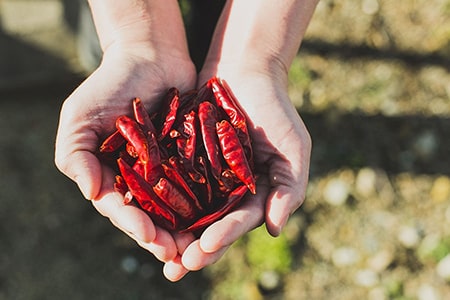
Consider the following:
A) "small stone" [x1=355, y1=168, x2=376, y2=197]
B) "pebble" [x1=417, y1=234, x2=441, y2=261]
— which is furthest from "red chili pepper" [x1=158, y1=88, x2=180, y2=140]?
"pebble" [x1=417, y1=234, x2=441, y2=261]

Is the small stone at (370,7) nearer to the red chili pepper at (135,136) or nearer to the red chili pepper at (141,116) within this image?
the red chili pepper at (141,116)

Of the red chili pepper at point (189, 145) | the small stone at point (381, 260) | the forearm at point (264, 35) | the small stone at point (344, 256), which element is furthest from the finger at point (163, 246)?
the small stone at point (381, 260)

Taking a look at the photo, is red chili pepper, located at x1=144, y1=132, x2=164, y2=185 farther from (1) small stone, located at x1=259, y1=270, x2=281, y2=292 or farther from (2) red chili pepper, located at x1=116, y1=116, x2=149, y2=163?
(1) small stone, located at x1=259, y1=270, x2=281, y2=292

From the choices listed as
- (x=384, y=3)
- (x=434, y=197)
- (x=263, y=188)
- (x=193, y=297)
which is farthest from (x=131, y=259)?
(x=384, y=3)

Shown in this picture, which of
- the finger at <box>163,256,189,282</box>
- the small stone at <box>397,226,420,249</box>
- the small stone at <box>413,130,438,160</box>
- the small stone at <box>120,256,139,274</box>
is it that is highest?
the finger at <box>163,256,189,282</box>

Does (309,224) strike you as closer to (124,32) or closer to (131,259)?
(131,259)
